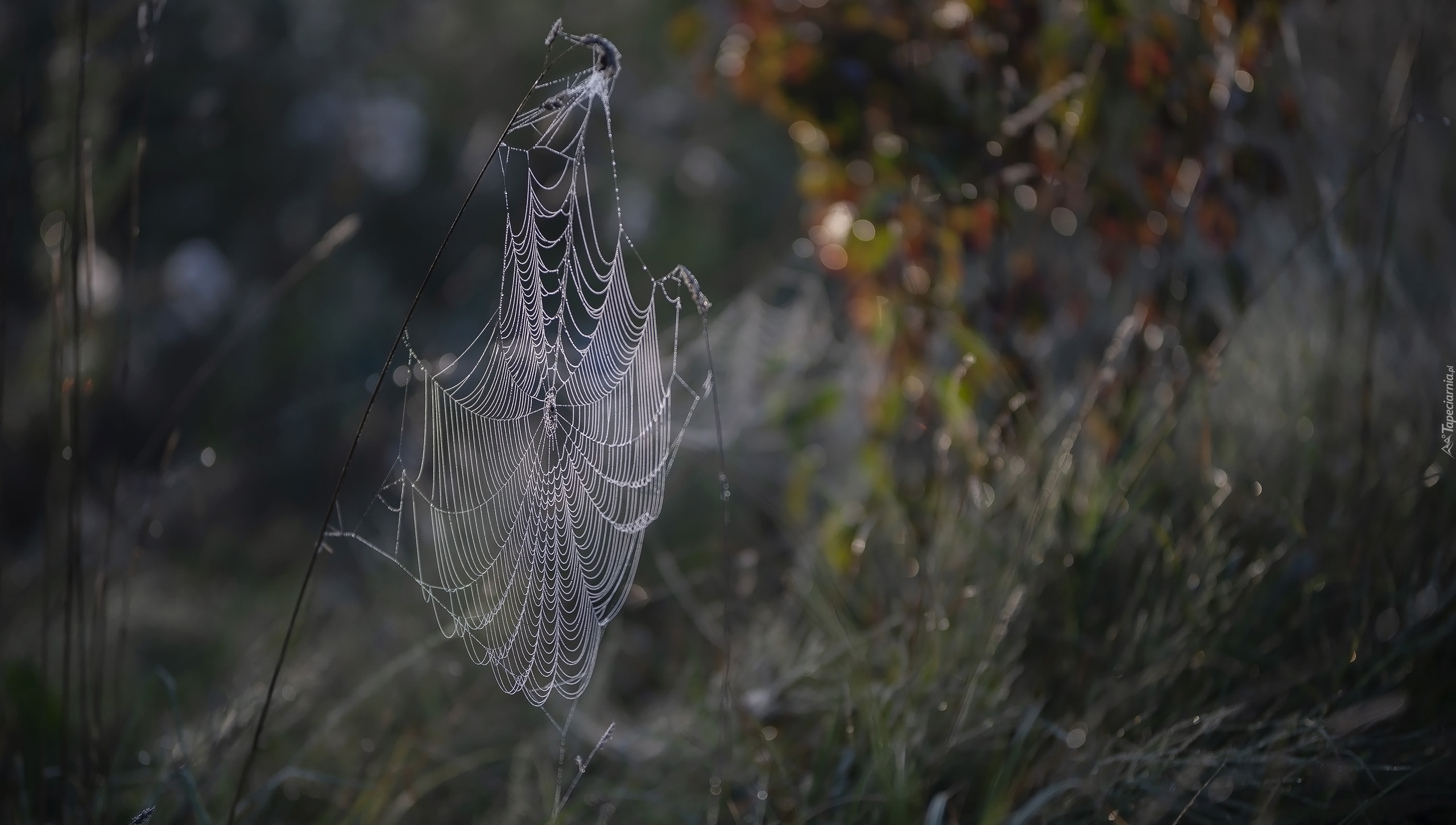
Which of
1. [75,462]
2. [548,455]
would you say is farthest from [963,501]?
[75,462]

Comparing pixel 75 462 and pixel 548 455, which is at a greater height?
pixel 75 462

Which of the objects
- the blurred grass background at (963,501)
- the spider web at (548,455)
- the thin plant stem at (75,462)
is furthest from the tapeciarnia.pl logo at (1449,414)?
the thin plant stem at (75,462)

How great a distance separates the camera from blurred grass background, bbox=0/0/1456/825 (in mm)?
1484

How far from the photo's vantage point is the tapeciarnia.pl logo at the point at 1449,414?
1.70m

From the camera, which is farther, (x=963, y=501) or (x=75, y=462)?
(x=963, y=501)

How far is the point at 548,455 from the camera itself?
1804 millimetres

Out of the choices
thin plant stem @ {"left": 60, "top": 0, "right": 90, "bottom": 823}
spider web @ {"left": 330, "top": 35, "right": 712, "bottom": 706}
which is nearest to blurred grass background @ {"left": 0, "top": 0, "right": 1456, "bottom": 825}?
thin plant stem @ {"left": 60, "top": 0, "right": 90, "bottom": 823}

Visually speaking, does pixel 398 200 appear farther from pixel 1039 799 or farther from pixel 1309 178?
pixel 1039 799

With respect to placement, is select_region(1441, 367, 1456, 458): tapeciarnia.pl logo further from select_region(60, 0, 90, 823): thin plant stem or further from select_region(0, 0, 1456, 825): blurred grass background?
select_region(60, 0, 90, 823): thin plant stem

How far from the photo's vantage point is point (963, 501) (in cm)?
177

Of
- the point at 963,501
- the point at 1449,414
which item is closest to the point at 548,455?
the point at 963,501

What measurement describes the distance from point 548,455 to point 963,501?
2.36 feet

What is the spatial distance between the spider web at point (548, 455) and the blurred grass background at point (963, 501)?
0.48 feet

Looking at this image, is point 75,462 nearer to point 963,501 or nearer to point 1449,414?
point 963,501
